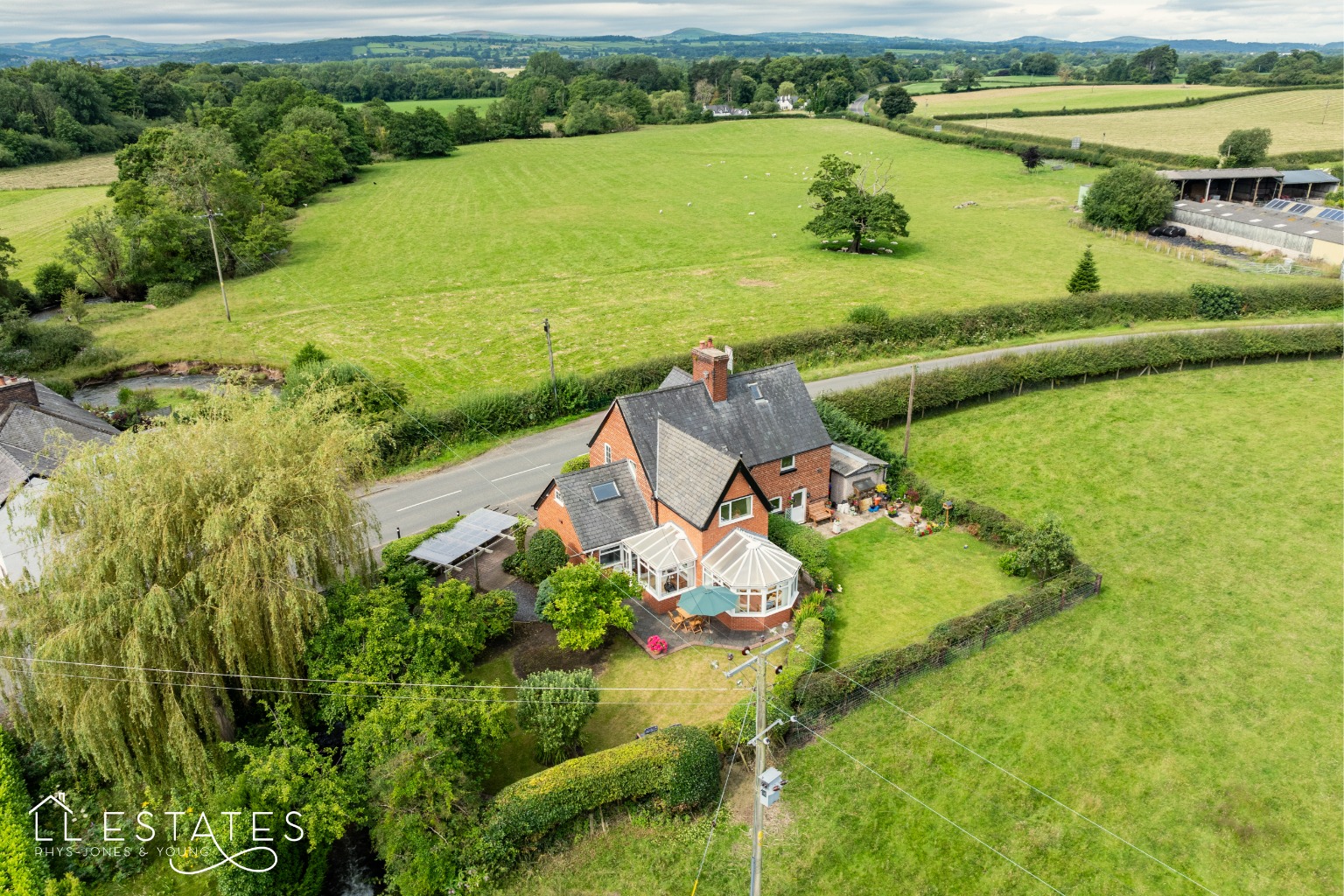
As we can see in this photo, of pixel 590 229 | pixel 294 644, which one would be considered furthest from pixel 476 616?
pixel 590 229

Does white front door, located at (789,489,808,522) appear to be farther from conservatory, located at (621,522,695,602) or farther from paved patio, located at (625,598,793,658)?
paved patio, located at (625,598,793,658)

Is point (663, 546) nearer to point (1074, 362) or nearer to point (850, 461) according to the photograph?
point (850, 461)

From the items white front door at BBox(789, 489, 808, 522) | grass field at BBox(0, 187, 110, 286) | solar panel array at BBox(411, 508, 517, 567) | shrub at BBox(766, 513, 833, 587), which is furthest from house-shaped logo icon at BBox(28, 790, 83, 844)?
grass field at BBox(0, 187, 110, 286)

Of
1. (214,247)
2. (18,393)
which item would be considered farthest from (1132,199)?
(18,393)

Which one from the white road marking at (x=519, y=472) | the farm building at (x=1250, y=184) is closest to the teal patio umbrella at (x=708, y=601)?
the white road marking at (x=519, y=472)

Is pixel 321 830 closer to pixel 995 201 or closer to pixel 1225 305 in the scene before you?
pixel 1225 305

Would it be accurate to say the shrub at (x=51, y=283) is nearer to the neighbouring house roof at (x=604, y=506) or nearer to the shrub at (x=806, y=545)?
the neighbouring house roof at (x=604, y=506)
